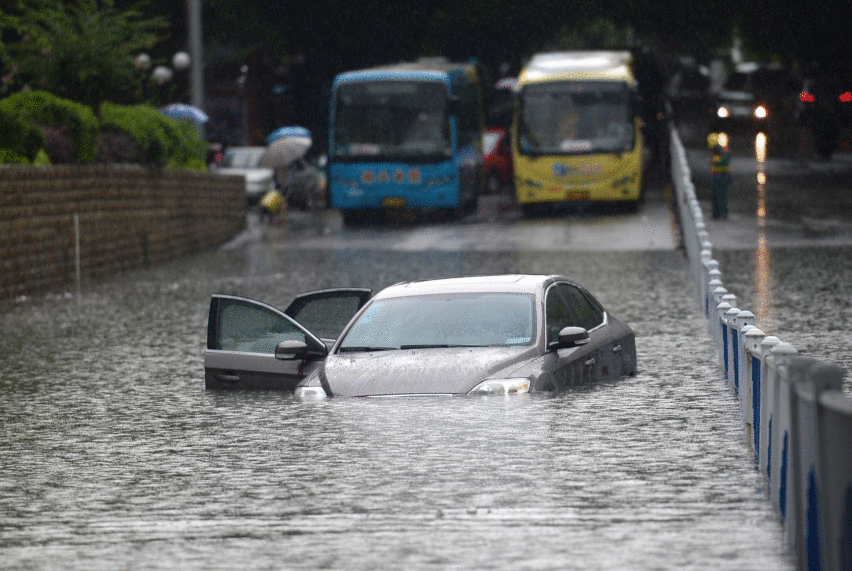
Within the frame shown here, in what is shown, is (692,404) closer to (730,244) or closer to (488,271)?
(488,271)

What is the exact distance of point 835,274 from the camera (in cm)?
2436

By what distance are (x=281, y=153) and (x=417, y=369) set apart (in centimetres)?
2973

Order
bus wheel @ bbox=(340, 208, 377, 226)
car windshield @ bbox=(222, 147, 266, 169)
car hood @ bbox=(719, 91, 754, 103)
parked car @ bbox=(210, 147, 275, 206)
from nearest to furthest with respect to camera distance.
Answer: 1. bus wheel @ bbox=(340, 208, 377, 226)
2. parked car @ bbox=(210, 147, 275, 206)
3. car windshield @ bbox=(222, 147, 266, 169)
4. car hood @ bbox=(719, 91, 754, 103)

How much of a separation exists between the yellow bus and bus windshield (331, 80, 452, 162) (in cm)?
177

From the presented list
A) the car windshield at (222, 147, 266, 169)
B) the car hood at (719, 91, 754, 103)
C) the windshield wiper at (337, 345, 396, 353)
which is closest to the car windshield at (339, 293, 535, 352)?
the windshield wiper at (337, 345, 396, 353)

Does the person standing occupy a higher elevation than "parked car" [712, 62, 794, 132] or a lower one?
lower

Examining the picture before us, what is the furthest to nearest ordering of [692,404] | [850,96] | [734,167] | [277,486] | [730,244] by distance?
[850,96]
[734,167]
[730,244]
[692,404]
[277,486]

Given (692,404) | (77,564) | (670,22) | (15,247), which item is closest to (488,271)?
(15,247)

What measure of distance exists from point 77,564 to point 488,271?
63.8 ft

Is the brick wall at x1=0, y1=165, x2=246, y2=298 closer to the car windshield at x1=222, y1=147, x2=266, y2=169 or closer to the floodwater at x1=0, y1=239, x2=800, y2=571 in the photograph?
the floodwater at x1=0, y1=239, x2=800, y2=571

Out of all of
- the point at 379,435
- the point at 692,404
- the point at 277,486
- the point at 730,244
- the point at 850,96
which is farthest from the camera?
the point at 850,96

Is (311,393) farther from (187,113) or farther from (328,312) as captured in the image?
(187,113)

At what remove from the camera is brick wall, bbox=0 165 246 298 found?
2405 cm

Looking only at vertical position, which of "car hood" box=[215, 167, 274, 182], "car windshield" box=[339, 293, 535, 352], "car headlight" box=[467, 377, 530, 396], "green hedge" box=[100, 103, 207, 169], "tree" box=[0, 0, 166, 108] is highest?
"tree" box=[0, 0, 166, 108]
